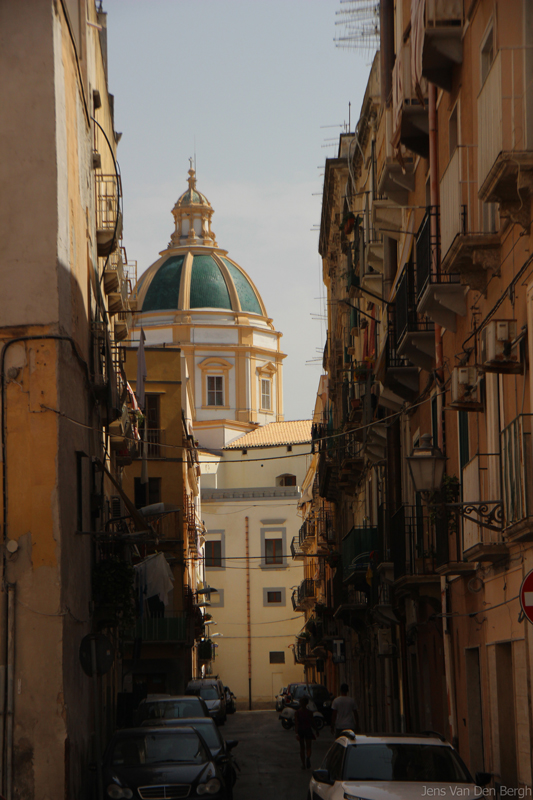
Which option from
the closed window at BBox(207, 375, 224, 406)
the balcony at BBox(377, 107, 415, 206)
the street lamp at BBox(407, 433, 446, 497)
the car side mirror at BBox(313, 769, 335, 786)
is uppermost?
the closed window at BBox(207, 375, 224, 406)

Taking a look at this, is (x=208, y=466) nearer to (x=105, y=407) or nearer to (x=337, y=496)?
(x=337, y=496)

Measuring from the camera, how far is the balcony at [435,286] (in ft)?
44.2

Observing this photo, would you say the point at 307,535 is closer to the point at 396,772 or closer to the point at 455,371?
the point at 455,371

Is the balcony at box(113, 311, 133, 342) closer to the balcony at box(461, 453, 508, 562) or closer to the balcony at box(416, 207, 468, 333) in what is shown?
the balcony at box(416, 207, 468, 333)

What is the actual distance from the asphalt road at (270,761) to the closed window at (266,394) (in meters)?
42.6

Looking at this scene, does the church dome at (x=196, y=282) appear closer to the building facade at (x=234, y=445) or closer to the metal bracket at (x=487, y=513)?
the building facade at (x=234, y=445)

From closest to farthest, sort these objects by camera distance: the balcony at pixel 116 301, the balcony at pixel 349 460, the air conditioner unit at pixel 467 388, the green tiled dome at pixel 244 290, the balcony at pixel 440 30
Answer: the air conditioner unit at pixel 467 388 < the balcony at pixel 440 30 < the balcony at pixel 116 301 < the balcony at pixel 349 460 < the green tiled dome at pixel 244 290

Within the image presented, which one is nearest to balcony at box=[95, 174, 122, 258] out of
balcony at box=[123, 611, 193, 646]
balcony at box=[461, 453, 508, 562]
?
balcony at box=[461, 453, 508, 562]

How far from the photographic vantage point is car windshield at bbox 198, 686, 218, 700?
36.9 metres

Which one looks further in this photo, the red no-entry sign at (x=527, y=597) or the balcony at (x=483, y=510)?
the balcony at (x=483, y=510)

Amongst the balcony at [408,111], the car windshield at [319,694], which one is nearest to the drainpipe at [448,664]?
the balcony at [408,111]

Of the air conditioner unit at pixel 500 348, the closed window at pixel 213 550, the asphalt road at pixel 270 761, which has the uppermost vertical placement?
the closed window at pixel 213 550

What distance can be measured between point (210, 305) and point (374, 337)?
5479cm

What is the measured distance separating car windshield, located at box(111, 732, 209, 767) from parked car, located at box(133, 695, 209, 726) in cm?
633
